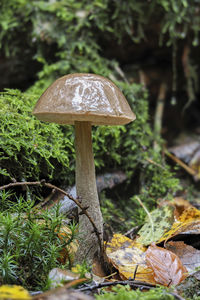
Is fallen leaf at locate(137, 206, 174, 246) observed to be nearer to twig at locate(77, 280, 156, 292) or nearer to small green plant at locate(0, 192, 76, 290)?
twig at locate(77, 280, 156, 292)

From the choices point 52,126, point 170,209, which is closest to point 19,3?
point 52,126

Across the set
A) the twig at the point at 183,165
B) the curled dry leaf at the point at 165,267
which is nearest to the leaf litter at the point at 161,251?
the curled dry leaf at the point at 165,267

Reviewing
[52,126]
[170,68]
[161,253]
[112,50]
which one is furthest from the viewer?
[170,68]

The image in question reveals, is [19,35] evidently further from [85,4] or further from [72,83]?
[72,83]

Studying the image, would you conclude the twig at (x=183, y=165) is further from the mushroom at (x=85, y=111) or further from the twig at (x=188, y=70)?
the mushroom at (x=85, y=111)

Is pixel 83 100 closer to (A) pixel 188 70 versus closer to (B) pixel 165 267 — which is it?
(B) pixel 165 267
